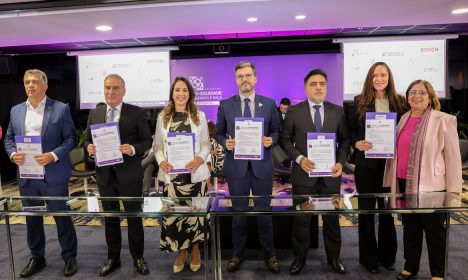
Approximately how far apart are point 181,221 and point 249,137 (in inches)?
37.1

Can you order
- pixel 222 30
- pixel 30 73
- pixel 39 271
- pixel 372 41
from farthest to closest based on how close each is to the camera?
pixel 372 41
pixel 222 30
pixel 39 271
pixel 30 73

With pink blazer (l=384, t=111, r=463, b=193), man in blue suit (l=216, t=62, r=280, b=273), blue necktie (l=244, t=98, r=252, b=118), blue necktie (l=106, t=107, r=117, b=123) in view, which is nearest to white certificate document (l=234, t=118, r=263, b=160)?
man in blue suit (l=216, t=62, r=280, b=273)

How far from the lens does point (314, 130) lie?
2.84 metres

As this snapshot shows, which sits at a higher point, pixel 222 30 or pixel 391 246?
pixel 222 30

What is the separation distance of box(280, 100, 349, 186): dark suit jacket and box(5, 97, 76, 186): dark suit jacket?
1.83m

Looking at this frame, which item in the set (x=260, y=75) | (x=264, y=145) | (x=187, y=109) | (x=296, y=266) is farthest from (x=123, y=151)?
(x=260, y=75)

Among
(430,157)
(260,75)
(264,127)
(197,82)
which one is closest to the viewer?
(430,157)

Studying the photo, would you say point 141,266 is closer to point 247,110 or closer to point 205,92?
point 247,110

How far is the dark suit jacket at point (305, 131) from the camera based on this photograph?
2.84 metres

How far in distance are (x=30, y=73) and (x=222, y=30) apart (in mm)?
→ 3685

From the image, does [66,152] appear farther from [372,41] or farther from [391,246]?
[372,41]

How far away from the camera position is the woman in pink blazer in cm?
259

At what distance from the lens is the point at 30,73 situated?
2953 mm

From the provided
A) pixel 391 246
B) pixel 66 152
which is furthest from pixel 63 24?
pixel 391 246
